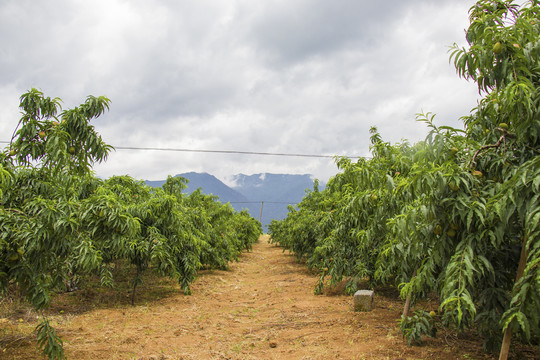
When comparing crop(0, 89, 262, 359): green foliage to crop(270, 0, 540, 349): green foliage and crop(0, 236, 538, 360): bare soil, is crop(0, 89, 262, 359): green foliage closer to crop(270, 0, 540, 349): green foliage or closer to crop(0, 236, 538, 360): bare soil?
crop(0, 236, 538, 360): bare soil

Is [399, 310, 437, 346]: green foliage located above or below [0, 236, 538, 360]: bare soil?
above

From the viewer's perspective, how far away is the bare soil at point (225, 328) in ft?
16.3

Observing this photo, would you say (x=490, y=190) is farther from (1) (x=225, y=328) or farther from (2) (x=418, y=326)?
(1) (x=225, y=328)

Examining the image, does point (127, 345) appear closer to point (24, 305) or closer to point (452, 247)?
point (24, 305)

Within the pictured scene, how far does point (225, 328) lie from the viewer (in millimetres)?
6742

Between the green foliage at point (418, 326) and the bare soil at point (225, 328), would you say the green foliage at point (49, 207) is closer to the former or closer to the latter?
the bare soil at point (225, 328)

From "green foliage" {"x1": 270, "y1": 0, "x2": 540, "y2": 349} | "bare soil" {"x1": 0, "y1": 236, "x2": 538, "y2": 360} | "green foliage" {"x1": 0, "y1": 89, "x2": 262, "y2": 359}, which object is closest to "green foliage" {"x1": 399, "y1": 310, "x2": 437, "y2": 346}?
"bare soil" {"x1": 0, "y1": 236, "x2": 538, "y2": 360}

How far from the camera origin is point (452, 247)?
11.6 ft

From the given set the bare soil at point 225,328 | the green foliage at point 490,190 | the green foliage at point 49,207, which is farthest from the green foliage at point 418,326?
the green foliage at point 49,207

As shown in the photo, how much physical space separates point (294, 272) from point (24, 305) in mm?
9196

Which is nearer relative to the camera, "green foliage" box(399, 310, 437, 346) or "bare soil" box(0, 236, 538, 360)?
"green foliage" box(399, 310, 437, 346)

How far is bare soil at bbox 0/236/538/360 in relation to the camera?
16.3ft

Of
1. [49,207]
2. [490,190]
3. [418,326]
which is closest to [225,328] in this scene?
[418,326]

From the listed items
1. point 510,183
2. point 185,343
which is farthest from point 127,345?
point 510,183
